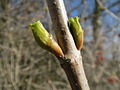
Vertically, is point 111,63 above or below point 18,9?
below

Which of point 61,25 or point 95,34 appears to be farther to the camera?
point 95,34

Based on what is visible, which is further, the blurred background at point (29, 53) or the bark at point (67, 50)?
the blurred background at point (29, 53)

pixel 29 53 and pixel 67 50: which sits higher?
pixel 29 53

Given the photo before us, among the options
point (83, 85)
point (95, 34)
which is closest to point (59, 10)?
point (83, 85)

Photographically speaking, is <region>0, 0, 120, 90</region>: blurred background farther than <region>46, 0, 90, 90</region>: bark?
Yes

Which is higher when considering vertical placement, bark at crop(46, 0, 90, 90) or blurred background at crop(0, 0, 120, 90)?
blurred background at crop(0, 0, 120, 90)

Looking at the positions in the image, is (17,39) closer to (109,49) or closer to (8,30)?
(8,30)

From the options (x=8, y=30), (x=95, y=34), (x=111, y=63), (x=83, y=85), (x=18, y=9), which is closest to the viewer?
(x=83, y=85)

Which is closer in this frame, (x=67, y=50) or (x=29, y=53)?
(x=67, y=50)
